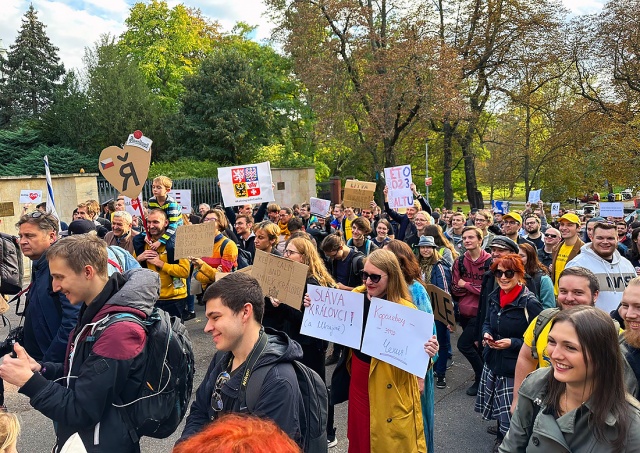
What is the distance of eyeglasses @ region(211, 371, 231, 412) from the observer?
7.06 feet

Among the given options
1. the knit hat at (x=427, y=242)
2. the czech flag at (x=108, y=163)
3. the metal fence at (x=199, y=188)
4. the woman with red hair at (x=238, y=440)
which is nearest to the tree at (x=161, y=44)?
the metal fence at (x=199, y=188)

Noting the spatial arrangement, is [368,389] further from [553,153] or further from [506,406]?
[553,153]

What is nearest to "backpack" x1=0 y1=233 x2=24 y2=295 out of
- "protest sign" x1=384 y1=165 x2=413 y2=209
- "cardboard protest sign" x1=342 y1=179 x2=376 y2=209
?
"cardboard protest sign" x1=342 y1=179 x2=376 y2=209

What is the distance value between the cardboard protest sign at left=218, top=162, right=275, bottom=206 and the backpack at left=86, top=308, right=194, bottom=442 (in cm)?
604

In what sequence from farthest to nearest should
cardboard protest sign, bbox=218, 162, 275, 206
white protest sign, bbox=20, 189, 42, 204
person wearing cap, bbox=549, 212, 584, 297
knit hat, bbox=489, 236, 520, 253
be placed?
white protest sign, bbox=20, 189, 42, 204 → cardboard protest sign, bbox=218, 162, 275, 206 → person wearing cap, bbox=549, 212, 584, 297 → knit hat, bbox=489, 236, 520, 253

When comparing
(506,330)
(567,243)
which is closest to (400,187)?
(567,243)

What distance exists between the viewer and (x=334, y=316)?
3.61 m

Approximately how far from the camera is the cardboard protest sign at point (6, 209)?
13883mm

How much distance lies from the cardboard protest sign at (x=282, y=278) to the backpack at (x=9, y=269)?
9.63 feet

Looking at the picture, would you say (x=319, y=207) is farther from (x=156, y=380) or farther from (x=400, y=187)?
(x=156, y=380)

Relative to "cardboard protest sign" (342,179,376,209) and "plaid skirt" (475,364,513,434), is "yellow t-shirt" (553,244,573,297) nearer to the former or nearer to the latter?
"plaid skirt" (475,364,513,434)

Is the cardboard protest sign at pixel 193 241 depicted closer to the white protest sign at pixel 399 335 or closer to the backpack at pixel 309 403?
the white protest sign at pixel 399 335

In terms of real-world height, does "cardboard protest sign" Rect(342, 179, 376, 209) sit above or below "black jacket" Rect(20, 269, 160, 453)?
above

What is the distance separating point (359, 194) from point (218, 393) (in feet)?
25.7
